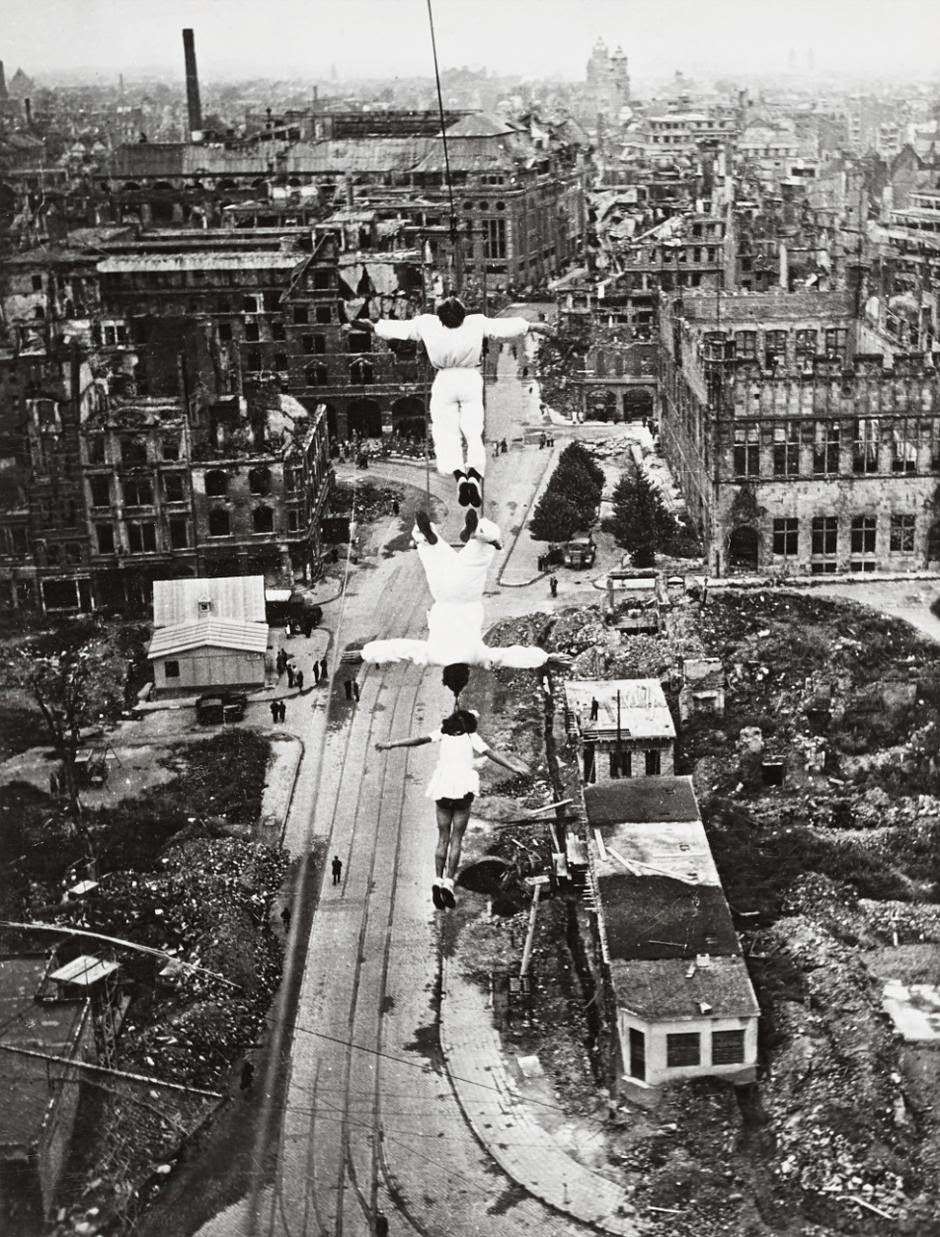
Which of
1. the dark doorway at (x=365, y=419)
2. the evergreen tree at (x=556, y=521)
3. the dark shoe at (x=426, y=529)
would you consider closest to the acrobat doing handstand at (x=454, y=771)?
the dark shoe at (x=426, y=529)

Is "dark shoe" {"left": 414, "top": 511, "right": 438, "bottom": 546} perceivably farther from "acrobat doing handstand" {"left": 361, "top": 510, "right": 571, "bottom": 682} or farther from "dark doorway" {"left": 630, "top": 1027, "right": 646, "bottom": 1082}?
"dark doorway" {"left": 630, "top": 1027, "right": 646, "bottom": 1082}

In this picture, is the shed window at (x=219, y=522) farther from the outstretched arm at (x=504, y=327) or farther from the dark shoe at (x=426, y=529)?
the dark shoe at (x=426, y=529)

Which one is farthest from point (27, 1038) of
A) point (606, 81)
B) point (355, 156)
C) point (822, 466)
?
point (355, 156)

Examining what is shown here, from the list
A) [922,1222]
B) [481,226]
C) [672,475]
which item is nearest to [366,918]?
[922,1222]

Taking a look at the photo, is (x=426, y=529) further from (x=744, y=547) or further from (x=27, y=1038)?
(x=744, y=547)

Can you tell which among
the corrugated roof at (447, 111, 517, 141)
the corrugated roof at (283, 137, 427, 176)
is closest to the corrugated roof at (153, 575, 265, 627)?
the corrugated roof at (447, 111, 517, 141)

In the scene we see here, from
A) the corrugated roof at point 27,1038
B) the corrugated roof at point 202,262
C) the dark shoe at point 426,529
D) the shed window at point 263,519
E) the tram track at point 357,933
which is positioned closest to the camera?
the dark shoe at point 426,529
